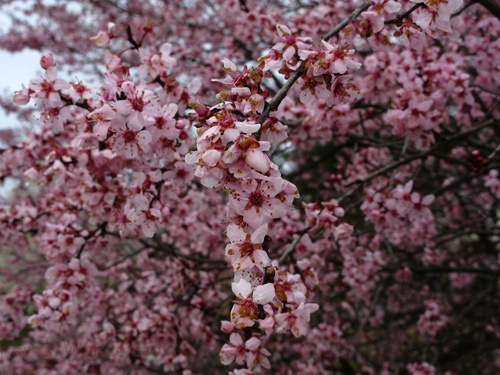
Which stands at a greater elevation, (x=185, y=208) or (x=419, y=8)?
(x=185, y=208)

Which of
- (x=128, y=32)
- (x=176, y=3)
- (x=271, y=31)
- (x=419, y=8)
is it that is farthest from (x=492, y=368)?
(x=176, y=3)

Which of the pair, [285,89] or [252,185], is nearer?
[252,185]

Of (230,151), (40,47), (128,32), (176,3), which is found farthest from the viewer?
(40,47)

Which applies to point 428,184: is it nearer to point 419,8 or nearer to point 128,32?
point 419,8

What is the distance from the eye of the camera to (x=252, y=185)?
123cm

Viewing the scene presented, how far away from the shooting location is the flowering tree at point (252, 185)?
146 cm

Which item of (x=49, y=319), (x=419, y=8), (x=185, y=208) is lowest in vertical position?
(x=49, y=319)

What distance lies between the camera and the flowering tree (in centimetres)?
146

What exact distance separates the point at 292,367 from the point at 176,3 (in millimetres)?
5822

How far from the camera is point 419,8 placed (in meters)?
1.78

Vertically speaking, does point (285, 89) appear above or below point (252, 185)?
above

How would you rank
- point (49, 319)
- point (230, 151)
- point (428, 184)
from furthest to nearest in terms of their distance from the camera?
point (428, 184) < point (49, 319) < point (230, 151)

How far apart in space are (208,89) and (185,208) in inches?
53.4

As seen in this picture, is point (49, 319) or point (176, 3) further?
point (176, 3)
